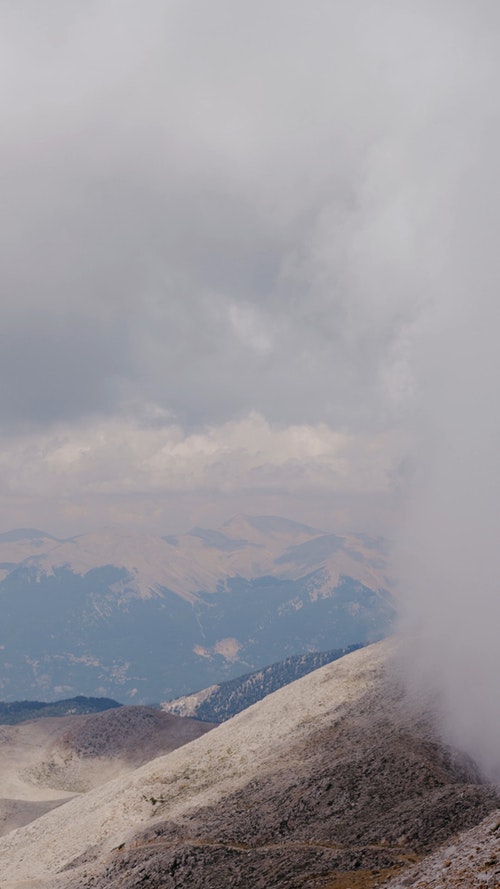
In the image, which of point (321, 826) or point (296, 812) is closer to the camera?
point (321, 826)

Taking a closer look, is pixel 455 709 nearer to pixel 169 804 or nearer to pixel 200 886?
pixel 169 804

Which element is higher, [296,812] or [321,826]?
[296,812]

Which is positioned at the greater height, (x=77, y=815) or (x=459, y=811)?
(x=77, y=815)

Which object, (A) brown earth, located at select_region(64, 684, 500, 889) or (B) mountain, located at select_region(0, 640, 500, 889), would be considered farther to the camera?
(A) brown earth, located at select_region(64, 684, 500, 889)

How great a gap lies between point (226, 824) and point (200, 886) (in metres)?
14.8

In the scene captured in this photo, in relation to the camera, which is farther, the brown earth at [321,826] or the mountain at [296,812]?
the brown earth at [321,826]

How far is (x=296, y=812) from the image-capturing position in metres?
74.4

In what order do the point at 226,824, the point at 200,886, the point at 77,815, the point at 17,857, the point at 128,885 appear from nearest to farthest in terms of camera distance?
the point at 200,886, the point at 128,885, the point at 226,824, the point at 17,857, the point at 77,815

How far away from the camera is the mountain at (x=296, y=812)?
58.2 metres

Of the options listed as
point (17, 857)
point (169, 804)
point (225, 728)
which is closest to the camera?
point (169, 804)

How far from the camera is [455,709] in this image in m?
109

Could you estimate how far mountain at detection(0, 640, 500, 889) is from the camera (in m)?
58.2

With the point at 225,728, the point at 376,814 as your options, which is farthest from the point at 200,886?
the point at 225,728

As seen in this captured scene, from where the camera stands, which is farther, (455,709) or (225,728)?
(225,728)
